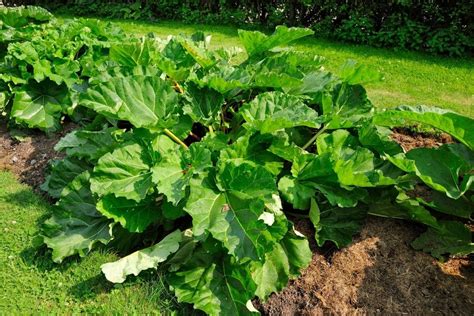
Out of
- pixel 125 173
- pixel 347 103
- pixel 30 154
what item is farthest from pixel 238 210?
pixel 30 154

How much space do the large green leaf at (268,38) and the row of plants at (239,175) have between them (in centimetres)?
3

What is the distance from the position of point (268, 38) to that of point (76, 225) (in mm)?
2347

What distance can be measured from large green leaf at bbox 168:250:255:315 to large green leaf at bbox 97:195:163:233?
0.43 meters

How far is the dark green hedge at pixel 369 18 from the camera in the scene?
7.52m

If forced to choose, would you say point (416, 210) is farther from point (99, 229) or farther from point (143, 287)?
point (99, 229)

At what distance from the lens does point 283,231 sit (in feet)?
9.73

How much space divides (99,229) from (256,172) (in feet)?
4.29

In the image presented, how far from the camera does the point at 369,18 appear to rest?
26.6 feet

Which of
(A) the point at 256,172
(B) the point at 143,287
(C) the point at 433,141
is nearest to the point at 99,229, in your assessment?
(B) the point at 143,287

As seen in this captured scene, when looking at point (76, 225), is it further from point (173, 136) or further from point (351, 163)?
point (351, 163)

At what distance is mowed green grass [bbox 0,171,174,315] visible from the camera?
3148mm

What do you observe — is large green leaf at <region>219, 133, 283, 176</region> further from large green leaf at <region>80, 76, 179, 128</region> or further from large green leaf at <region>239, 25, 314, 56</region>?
large green leaf at <region>239, 25, 314, 56</region>

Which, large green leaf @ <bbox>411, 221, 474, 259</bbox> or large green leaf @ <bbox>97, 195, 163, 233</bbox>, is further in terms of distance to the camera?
large green leaf @ <bbox>97, 195, 163, 233</bbox>

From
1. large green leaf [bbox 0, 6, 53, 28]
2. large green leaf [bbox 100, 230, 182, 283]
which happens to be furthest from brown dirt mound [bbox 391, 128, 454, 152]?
large green leaf [bbox 0, 6, 53, 28]
